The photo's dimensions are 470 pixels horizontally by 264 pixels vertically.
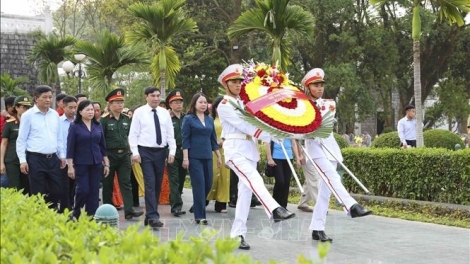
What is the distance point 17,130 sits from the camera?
362 inches

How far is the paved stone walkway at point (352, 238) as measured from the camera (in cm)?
670

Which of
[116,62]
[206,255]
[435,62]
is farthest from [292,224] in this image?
[435,62]

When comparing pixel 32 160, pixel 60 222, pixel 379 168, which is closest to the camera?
pixel 60 222

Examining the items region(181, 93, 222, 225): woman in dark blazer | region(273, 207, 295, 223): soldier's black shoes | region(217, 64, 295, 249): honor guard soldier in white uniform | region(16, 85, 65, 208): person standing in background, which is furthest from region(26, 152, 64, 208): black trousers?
region(273, 207, 295, 223): soldier's black shoes

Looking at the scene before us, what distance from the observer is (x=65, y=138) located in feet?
29.6

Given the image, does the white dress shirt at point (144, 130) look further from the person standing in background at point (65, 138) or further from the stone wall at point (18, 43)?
the stone wall at point (18, 43)

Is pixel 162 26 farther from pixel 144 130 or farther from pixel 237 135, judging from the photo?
pixel 237 135

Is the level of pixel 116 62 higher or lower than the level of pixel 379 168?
higher

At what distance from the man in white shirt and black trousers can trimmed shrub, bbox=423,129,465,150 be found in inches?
302

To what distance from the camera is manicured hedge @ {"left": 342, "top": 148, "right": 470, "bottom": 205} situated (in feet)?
32.8

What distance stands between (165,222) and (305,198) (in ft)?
7.81

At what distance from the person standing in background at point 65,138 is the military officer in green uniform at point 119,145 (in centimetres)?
47

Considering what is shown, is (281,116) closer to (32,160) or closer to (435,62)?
(32,160)

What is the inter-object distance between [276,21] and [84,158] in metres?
6.37
